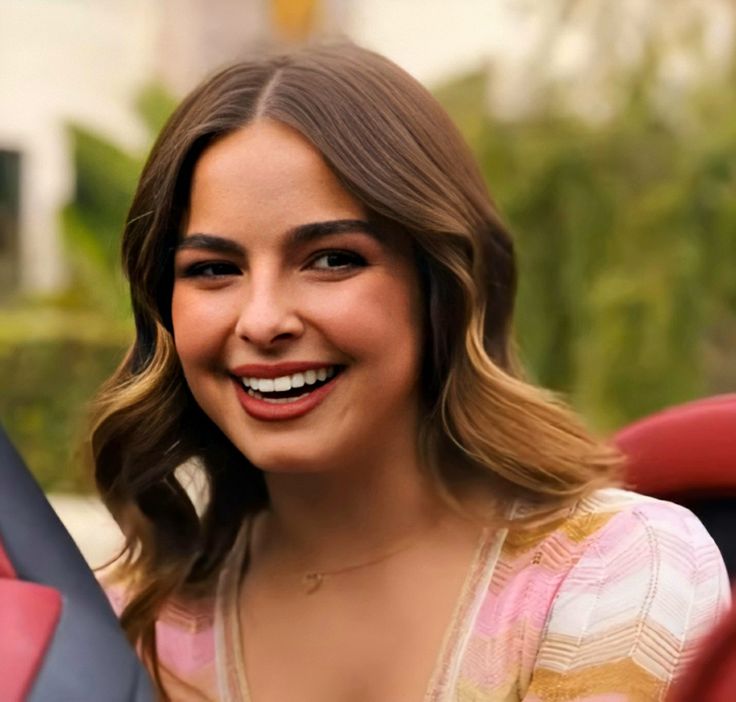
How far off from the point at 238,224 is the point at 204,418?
15.4 inches

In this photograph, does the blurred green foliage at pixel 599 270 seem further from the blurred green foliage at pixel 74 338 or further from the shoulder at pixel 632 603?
the shoulder at pixel 632 603

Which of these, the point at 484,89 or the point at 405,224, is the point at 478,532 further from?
the point at 484,89

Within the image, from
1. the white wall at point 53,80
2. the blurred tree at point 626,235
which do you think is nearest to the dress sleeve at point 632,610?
the blurred tree at point 626,235

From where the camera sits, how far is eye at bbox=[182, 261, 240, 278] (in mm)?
1813

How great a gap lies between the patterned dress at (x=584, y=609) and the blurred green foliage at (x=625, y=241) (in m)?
5.36

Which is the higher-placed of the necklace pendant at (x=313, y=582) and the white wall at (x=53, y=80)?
the necklace pendant at (x=313, y=582)

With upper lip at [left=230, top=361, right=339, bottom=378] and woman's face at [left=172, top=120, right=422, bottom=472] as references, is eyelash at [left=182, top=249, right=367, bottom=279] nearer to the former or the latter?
woman's face at [left=172, top=120, right=422, bottom=472]

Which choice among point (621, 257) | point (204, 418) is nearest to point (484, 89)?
point (621, 257)

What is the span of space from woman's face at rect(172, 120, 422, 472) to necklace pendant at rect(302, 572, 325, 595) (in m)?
0.23

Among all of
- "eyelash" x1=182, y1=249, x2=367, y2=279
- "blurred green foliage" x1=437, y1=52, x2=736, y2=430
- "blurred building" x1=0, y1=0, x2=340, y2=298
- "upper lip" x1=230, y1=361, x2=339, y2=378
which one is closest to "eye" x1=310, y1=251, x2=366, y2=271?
"eyelash" x1=182, y1=249, x2=367, y2=279

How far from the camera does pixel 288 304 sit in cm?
175

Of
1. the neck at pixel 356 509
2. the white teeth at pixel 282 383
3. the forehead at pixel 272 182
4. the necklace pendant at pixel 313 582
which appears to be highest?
the forehead at pixel 272 182

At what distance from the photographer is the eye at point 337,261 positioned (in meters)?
1.78

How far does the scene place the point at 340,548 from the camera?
201cm
